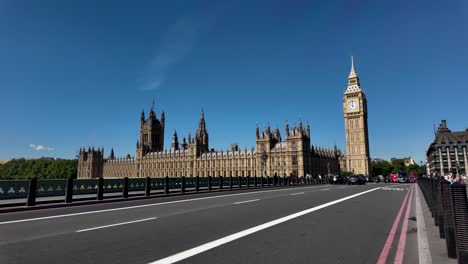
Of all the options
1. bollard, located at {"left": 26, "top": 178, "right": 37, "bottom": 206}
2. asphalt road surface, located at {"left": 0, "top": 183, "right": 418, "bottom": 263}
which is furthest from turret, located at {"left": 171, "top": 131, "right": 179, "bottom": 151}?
asphalt road surface, located at {"left": 0, "top": 183, "right": 418, "bottom": 263}

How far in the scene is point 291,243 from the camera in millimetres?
6383

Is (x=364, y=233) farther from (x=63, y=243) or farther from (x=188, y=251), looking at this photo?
(x=63, y=243)

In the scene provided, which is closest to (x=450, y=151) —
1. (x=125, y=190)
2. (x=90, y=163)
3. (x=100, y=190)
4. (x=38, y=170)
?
(x=125, y=190)

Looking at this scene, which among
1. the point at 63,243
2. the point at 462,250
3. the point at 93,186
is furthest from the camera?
the point at 93,186

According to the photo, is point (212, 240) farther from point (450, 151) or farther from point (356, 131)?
point (450, 151)

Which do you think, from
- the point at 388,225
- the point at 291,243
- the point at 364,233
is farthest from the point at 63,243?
the point at 388,225

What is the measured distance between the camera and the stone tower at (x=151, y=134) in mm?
142875

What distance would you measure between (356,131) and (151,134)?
92.0 m

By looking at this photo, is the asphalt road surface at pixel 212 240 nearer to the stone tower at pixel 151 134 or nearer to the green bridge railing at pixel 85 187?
the green bridge railing at pixel 85 187

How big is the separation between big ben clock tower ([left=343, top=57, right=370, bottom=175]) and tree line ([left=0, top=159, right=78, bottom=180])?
118841mm

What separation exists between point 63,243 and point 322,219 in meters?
7.25

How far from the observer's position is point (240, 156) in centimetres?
10700

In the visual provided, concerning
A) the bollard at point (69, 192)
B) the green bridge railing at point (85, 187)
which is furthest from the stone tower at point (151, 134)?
the bollard at point (69, 192)

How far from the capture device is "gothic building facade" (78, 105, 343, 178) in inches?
3718
